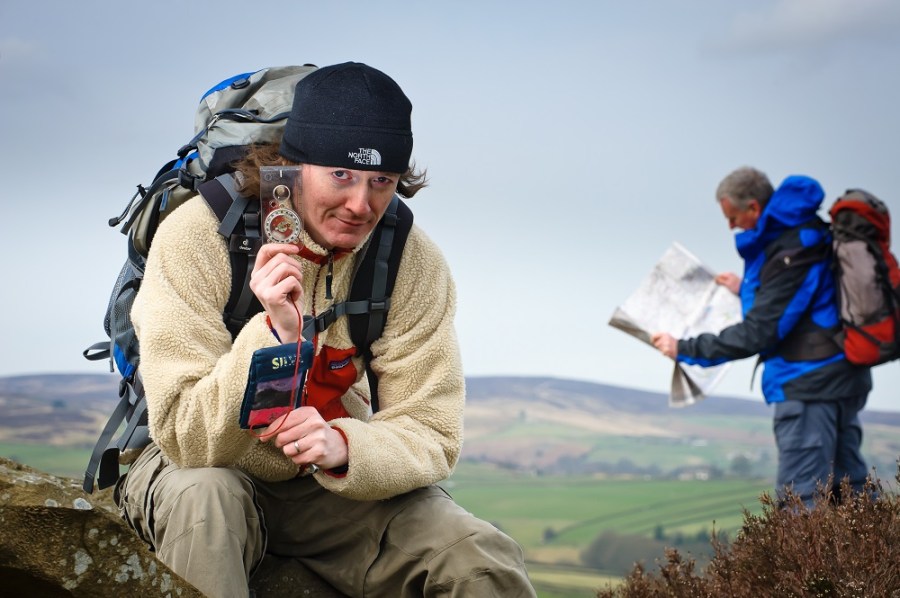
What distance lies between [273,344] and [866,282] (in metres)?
5.92

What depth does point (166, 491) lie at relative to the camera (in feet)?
13.5

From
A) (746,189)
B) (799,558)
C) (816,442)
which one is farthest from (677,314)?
(799,558)

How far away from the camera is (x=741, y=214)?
9.34 meters

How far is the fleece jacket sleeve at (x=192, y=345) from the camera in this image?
3.98 metres

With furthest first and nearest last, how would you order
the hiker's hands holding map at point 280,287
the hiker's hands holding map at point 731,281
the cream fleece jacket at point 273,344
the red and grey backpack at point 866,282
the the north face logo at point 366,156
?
1. the hiker's hands holding map at point 731,281
2. the red and grey backpack at point 866,282
3. the the north face logo at point 366,156
4. the cream fleece jacket at point 273,344
5. the hiker's hands holding map at point 280,287

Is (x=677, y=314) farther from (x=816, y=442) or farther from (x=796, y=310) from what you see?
(x=816, y=442)

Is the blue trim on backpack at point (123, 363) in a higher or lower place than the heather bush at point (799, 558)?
higher

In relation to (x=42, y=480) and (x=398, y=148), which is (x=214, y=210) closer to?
(x=398, y=148)

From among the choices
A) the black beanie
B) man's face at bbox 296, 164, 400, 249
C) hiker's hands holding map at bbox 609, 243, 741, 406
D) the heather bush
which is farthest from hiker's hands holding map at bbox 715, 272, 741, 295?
man's face at bbox 296, 164, 400, 249

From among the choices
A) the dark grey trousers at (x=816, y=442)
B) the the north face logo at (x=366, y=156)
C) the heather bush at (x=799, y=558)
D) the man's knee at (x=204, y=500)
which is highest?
the the north face logo at (x=366, y=156)

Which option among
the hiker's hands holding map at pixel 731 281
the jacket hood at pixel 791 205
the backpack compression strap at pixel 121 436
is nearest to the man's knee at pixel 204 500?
the backpack compression strap at pixel 121 436

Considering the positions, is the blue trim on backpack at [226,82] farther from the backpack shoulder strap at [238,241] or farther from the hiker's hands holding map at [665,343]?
the hiker's hands holding map at [665,343]

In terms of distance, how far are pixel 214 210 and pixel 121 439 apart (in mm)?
1031

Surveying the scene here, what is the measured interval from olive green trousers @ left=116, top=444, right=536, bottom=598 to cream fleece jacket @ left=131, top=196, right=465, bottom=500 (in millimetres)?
130
